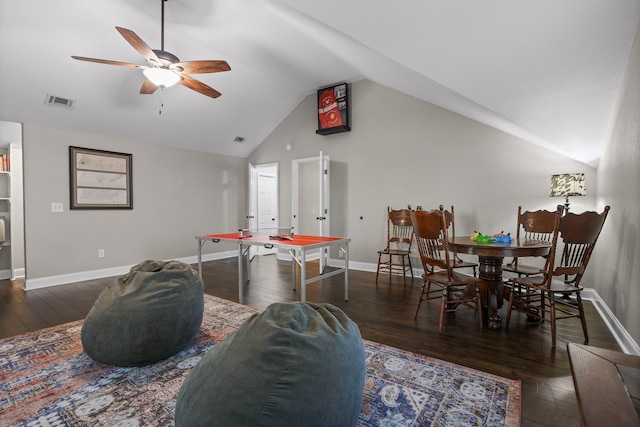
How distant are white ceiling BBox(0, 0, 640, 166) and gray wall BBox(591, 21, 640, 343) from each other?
0.65ft

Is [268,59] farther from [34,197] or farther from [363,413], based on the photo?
[363,413]

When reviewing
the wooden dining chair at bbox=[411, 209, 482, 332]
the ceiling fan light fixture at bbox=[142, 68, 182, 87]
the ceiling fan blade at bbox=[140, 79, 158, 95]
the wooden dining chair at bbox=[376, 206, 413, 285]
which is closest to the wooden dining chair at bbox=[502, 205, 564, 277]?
the wooden dining chair at bbox=[411, 209, 482, 332]

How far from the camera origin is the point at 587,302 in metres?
3.57

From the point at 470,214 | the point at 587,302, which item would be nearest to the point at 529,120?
the point at 470,214

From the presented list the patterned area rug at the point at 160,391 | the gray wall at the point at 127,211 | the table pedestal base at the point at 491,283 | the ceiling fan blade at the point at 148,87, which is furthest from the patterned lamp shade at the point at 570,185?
the gray wall at the point at 127,211

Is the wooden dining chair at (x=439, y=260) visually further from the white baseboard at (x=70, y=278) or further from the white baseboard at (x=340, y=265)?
the white baseboard at (x=70, y=278)

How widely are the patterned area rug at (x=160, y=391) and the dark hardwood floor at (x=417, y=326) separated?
178mm

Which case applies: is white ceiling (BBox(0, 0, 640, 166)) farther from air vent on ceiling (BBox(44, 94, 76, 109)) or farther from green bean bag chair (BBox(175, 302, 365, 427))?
green bean bag chair (BBox(175, 302, 365, 427))

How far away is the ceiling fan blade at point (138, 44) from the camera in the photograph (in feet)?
8.48

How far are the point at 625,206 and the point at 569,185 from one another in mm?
1094

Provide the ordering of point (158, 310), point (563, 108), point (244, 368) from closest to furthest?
point (244, 368), point (158, 310), point (563, 108)

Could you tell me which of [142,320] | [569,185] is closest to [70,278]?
[142,320]

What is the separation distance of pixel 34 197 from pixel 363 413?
5.19 m

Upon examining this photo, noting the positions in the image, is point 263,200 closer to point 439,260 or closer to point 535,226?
point 439,260
